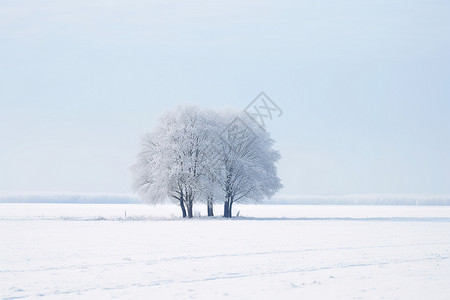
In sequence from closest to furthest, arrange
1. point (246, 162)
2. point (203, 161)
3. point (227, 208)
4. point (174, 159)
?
point (174, 159)
point (203, 161)
point (246, 162)
point (227, 208)

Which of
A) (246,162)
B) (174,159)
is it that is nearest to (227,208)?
(246,162)

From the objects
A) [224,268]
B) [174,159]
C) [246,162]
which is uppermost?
[174,159]

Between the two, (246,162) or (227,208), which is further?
(227,208)

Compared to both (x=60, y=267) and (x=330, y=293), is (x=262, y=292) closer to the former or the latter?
(x=330, y=293)

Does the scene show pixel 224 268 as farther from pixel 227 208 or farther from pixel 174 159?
pixel 227 208

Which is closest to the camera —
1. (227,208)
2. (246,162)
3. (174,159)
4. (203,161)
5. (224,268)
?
(224,268)

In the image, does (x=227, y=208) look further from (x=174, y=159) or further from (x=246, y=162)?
(x=174, y=159)

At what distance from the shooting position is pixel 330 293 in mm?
16875

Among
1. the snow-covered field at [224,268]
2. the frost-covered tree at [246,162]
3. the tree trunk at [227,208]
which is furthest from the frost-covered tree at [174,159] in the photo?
the snow-covered field at [224,268]

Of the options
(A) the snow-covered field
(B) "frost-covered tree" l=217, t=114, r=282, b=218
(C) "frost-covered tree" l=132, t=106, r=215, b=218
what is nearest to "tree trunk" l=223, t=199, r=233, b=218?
(B) "frost-covered tree" l=217, t=114, r=282, b=218

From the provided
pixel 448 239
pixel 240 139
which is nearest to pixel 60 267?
pixel 448 239

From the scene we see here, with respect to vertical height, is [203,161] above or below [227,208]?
above

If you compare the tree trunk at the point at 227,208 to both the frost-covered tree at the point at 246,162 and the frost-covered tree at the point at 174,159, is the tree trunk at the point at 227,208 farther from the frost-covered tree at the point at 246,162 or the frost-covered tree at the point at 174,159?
the frost-covered tree at the point at 174,159

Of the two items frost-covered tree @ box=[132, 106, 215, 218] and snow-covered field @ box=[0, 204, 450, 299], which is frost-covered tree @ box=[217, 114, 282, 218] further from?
snow-covered field @ box=[0, 204, 450, 299]
